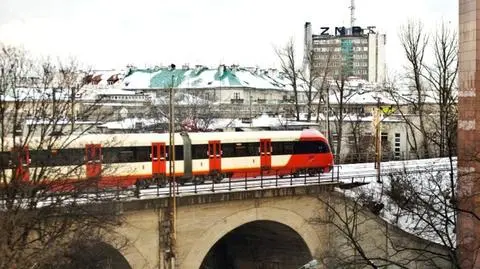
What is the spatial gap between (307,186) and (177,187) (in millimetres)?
5909

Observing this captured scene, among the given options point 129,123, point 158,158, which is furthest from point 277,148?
point 129,123

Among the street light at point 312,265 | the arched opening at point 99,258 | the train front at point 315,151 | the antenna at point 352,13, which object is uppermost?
the antenna at point 352,13

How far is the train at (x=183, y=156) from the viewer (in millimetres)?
23984

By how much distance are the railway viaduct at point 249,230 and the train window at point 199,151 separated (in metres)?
3.53

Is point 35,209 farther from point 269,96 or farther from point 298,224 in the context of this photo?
point 269,96

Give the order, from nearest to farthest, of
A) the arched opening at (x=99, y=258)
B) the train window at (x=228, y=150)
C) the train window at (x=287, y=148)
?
the arched opening at (x=99, y=258) < the train window at (x=228, y=150) < the train window at (x=287, y=148)

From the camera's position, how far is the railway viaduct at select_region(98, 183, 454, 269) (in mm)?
23484

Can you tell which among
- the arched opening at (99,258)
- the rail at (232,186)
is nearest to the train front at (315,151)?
the rail at (232,186)

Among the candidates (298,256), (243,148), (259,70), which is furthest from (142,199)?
(259,70)

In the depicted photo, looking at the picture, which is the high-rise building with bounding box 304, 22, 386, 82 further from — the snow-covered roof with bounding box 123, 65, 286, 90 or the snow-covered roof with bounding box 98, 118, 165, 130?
the snow-covered roof with bounding box 98, 118, 165, 130

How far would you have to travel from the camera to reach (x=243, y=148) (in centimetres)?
2950

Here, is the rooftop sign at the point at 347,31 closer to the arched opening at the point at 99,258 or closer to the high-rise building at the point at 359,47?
the high-rise building at the point at 359,47

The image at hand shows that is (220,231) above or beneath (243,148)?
beneath

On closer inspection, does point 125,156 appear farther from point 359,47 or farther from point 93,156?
point 359,47
